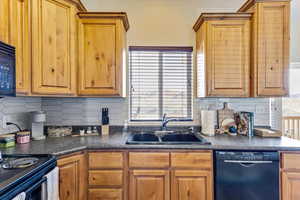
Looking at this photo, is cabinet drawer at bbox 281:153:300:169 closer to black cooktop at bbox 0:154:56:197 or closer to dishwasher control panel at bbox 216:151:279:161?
dishwasher control panel at bbox 216:151:279:161

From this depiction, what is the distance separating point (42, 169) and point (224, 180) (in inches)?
60.9

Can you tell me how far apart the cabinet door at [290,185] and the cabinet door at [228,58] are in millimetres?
874

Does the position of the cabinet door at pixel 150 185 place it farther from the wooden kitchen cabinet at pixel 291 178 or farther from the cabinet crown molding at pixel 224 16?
the cabinet crown molding at pixel 224 16

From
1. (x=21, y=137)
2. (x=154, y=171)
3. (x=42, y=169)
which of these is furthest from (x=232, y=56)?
(x=21, y=137)

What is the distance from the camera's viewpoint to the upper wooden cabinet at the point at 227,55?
2.23 m

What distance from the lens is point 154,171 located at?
75.5 inches

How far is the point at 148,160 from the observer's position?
1.92 meters

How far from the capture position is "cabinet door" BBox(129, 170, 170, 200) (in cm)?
191

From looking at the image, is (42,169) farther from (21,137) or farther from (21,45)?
(21,45)

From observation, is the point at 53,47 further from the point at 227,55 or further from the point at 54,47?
the point at 227,55

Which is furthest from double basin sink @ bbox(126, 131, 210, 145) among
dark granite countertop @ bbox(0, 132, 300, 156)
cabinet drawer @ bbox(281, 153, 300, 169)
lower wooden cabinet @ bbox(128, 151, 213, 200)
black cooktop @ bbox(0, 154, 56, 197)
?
black cooktop @ bbox(0, 154, 56, 197)

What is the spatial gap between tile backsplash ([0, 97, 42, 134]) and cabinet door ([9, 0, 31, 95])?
40 cm

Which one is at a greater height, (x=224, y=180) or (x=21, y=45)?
(x=21, y=45)

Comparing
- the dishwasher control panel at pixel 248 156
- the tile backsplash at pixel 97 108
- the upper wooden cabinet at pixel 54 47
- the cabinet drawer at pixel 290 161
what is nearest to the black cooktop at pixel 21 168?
the upper wooden cabinet at pixel 54 47
